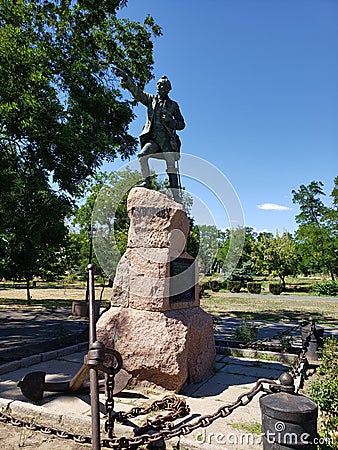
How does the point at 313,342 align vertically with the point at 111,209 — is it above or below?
below

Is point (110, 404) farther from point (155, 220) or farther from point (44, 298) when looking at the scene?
point (44, 298)

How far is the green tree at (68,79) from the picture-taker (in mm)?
9600

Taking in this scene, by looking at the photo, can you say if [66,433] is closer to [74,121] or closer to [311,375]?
[311,375]

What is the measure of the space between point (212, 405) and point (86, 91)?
9922 millimetres

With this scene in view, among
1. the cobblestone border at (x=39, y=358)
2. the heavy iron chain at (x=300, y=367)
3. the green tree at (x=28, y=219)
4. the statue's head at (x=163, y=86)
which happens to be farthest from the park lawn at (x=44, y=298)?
the statue's head at (x=163, y=86)

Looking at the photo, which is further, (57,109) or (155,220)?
(57,109)

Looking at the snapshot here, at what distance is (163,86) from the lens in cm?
574

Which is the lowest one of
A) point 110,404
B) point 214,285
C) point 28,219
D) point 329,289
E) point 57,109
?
point 329,289

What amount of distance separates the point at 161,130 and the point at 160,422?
4075 mm

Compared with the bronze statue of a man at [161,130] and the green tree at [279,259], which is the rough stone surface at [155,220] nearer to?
the bronze statue of a man at [161,130]

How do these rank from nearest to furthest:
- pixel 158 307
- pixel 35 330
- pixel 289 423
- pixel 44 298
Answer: pixel 289 423 → pixel 158 307 → pixel 35 330 → pixel 44 298

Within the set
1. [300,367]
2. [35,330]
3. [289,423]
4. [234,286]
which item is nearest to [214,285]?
[234,286]

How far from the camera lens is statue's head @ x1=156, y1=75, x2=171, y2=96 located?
226 inches

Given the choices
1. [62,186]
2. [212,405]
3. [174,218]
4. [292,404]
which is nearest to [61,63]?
[62,186]
